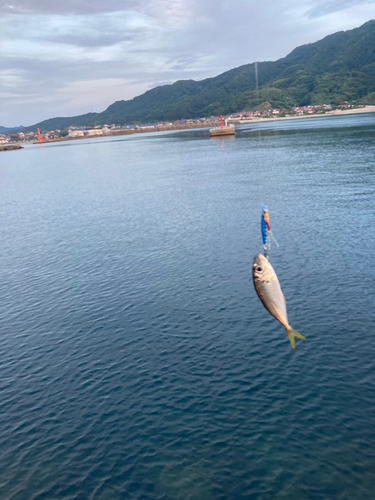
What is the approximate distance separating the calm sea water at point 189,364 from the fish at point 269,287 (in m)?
8.19

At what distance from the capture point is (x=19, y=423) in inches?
756

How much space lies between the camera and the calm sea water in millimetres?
15383

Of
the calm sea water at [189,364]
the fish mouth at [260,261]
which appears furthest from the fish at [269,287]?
the calm sea water at [189,364]

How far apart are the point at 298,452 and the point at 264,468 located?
1.57 metres

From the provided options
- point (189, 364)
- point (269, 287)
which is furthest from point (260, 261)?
point (189, 364)

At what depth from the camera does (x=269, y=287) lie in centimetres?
991

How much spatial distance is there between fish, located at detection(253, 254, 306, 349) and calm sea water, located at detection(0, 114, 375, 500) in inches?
322

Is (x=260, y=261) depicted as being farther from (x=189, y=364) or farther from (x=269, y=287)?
(x=189, y=364)

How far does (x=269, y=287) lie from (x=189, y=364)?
1335 cm

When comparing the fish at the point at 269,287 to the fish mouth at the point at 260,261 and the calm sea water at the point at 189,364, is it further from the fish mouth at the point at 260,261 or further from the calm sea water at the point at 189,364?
the calm sea water at the point at 189,364

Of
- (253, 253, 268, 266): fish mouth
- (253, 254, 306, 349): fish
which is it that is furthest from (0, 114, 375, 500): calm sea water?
(253, 253, 268, 266): fish mouth

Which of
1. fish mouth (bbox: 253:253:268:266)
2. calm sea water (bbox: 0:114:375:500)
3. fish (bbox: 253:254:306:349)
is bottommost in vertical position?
calm sea water (bbox: 0:114:375:500)

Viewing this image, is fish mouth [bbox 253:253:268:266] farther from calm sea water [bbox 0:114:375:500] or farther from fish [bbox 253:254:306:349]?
calm sea water [bbox 0:114:375:500]

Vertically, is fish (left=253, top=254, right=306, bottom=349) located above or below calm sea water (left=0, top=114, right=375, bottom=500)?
above
